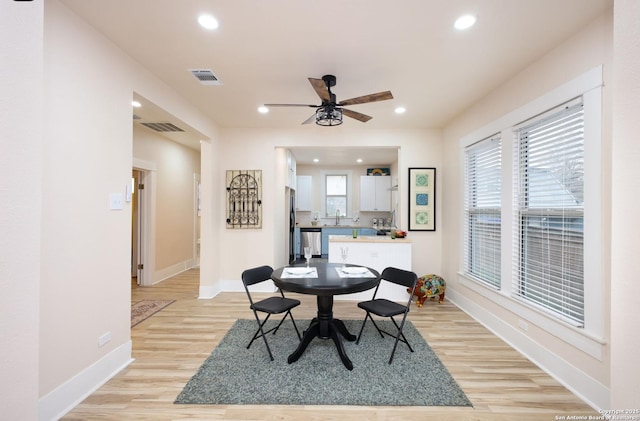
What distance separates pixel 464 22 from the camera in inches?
78.0

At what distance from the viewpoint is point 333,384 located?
2105 millimetres

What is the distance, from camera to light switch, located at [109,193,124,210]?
2.24 m

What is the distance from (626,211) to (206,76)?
319 cm

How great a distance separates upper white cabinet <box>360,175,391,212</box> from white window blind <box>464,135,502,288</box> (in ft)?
13.0

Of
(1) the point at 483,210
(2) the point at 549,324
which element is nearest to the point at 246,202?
(1) the point at 483,210

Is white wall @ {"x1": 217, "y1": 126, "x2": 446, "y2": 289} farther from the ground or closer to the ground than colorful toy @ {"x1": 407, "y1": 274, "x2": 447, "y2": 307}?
→ farther from the ground

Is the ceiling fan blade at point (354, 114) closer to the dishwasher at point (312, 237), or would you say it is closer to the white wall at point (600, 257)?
the white wall at point (600, 257)

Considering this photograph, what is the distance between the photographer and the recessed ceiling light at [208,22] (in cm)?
195

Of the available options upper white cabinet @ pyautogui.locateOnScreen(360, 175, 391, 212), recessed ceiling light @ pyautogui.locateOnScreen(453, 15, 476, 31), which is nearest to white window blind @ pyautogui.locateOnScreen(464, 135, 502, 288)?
recessed ceiling light @ pyautogui.locateOnScreen(453, 15, 476, 31)

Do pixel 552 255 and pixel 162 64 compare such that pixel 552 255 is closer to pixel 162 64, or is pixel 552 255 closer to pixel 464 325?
pixel 464 325

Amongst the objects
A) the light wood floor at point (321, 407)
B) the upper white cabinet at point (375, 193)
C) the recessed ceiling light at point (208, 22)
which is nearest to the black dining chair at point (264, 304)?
the light wood floor at point (321, 407)

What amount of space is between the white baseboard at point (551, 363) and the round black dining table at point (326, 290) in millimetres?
1495

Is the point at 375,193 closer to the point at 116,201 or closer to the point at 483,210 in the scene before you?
the point at 483,210

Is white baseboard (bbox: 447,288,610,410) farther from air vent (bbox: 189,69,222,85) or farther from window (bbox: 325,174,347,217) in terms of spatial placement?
window (bbox: 325,174,347,217)
